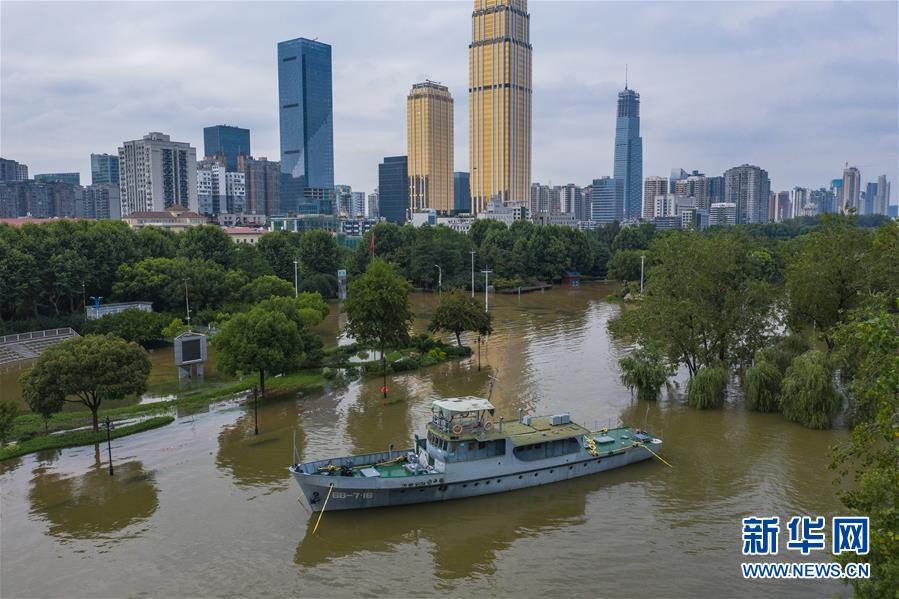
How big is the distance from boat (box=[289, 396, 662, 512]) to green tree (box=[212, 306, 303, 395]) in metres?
11.4

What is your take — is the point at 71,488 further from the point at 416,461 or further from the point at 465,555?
the point at 465,555

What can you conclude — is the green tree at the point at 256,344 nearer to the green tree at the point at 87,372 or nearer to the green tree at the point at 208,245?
the green tree at the point at 87,372

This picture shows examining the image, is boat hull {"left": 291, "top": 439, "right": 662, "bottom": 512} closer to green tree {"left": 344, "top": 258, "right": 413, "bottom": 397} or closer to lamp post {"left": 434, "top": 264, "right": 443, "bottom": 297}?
green tree {"left": 344, "top": 258, "right": 413, "bottom": 397}

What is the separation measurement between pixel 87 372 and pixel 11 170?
7987 inches

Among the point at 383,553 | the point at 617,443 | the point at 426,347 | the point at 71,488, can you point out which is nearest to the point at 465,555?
the point at 383,553

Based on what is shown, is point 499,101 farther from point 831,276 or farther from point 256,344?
point 256,344

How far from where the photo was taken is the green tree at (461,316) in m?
44.8

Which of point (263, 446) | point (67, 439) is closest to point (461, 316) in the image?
point (263, 446)

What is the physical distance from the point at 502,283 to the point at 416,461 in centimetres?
6370

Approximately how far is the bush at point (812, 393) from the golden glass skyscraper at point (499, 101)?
492ft

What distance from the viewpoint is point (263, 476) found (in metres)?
24.7

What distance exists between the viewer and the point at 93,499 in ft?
75.1

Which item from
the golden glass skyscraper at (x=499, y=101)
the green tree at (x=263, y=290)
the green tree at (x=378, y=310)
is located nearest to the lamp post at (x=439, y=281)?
the green tree at (x=263, y=290)

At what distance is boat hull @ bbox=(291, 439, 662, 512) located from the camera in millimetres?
21219
